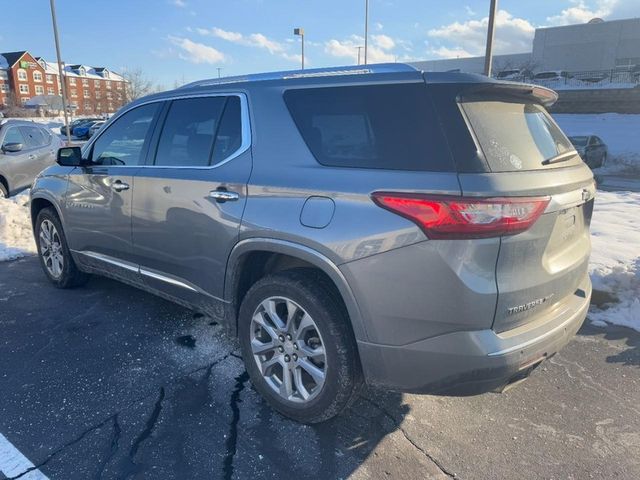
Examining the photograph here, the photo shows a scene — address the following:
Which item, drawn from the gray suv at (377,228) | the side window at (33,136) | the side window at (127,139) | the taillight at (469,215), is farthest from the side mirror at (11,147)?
the taillight at (469,215)

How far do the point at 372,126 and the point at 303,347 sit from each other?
4.06 ft

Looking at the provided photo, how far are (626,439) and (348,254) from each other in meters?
1.89

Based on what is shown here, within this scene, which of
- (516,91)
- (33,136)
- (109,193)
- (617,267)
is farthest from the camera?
(33,136)

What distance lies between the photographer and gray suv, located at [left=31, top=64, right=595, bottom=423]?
2188 millimetres

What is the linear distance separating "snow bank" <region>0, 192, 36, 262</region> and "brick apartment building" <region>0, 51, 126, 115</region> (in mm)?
64615

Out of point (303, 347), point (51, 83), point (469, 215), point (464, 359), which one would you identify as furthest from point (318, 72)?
point (51, 83)

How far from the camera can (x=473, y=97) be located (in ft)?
7.74

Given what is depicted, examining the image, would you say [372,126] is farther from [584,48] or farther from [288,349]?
[584,48]

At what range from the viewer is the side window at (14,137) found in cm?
913

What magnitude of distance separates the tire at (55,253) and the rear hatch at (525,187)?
3982 mm

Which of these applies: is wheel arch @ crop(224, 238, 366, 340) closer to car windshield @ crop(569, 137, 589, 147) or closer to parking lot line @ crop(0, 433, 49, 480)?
parking lot line @ crop(0, 433, 49, 480)

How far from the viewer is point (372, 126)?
2498 mm

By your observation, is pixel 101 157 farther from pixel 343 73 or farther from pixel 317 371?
pixel 317 371

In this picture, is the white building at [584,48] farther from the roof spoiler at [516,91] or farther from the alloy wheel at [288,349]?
the alloy wheel at [288,349]
